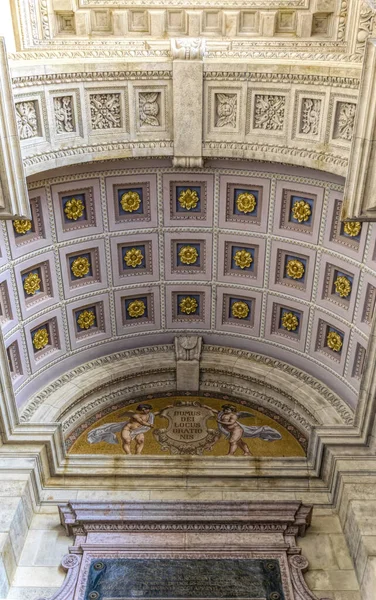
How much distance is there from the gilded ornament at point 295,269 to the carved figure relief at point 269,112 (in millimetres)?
2796

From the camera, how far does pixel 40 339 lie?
41.4 ft

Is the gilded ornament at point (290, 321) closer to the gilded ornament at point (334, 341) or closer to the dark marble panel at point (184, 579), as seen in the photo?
the gilded ornament at point (334, 341)

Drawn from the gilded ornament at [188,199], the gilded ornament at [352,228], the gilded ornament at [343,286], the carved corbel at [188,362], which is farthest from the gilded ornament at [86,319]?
the gilded ornament at [352,228]

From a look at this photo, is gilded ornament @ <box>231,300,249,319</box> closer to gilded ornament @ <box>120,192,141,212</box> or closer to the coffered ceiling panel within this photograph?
the coffered ceiling panel

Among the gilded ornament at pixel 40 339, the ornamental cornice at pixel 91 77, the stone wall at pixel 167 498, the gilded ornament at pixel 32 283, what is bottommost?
the stone wall at pixel 167 498

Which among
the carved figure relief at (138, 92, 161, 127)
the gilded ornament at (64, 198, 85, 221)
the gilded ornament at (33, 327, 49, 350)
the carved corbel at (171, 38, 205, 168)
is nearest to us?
the carved corbel at (171, 38, 205, 168)

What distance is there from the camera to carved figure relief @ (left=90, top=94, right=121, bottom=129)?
11047mm

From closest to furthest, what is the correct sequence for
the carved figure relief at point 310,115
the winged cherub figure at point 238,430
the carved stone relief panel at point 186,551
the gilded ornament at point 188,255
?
the carved stone relief panel at point 186,551
the carved figure relief at point 310,115
the winged cherub figure at point 238,430
the gilded ornament at point 188,255

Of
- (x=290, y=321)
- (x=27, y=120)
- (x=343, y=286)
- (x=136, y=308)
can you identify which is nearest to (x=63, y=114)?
(x=27, y=120)

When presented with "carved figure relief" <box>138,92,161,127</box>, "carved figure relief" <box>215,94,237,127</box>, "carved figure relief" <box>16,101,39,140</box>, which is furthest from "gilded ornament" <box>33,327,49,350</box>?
"carved figure relief" <box>215,94,237,127</box>

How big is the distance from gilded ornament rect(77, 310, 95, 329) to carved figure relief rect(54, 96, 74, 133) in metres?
4.04

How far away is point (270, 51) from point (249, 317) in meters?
5.55

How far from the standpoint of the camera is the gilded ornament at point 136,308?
44.1 ft

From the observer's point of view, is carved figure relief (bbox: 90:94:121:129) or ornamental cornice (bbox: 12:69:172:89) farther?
carved figure relief (bbox: 90:94:121:129)
